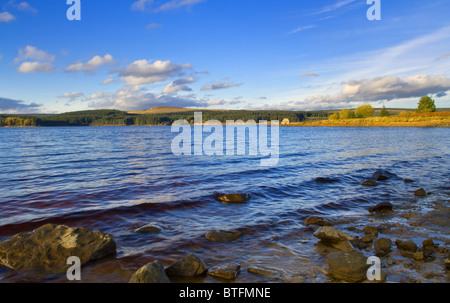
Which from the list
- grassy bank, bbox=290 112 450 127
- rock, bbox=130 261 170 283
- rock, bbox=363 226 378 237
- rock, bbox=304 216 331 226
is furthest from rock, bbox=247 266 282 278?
grassy bank, bbox=290 112 450 127

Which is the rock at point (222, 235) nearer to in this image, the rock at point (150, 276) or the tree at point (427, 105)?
the rock at point (150, 276)

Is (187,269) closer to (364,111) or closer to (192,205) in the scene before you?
(192,205)

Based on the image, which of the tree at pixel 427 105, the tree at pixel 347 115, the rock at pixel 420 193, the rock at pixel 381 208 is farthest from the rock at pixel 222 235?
the tree at pixel 347 115

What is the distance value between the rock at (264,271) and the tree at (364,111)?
189 m

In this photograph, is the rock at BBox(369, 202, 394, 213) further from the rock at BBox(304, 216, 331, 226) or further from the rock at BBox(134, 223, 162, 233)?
the rock at BBox(134, 223, 162, 233)

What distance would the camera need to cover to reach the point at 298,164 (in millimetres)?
25875

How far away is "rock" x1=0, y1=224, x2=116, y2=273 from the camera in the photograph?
6.89 meters

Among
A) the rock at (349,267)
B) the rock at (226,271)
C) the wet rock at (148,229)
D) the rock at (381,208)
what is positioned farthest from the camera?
the rock at (381,208)

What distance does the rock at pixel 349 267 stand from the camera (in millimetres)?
5945

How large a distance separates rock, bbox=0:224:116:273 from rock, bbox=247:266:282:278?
4.03 meters

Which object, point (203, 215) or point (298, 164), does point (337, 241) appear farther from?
point (298, 164)

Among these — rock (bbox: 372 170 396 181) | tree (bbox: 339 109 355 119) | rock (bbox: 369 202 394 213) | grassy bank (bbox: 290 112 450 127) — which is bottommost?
rock (bbox: 369 202 394 213)

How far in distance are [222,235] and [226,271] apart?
2.57 metres
